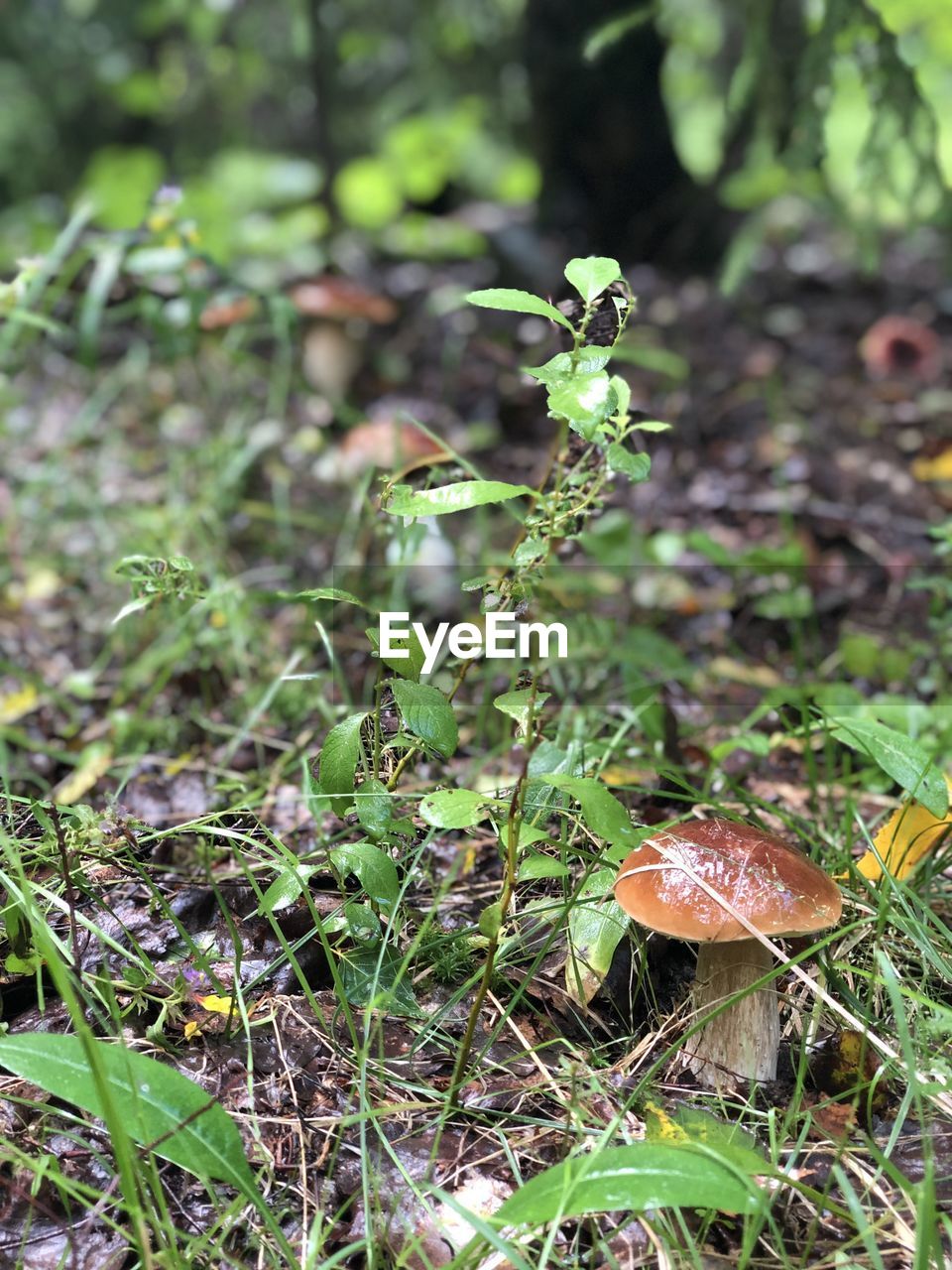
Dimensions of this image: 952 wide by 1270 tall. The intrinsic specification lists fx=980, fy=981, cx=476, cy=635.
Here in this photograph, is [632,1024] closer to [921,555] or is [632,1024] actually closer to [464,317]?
[921,555]

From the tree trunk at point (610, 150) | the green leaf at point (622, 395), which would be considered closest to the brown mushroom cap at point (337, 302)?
the tree trunk at point (610, 150)

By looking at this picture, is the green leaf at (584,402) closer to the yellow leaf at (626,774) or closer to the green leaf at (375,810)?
the green leaf at (375,810)

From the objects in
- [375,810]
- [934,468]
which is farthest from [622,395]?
[934,468]

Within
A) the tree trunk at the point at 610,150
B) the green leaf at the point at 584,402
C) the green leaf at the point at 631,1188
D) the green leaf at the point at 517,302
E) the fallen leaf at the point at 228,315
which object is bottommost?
the green leaf at the point at 631,1188

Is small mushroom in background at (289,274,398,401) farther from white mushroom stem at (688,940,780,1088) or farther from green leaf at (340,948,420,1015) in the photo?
white mushroom stem at (688,940,780,1088)

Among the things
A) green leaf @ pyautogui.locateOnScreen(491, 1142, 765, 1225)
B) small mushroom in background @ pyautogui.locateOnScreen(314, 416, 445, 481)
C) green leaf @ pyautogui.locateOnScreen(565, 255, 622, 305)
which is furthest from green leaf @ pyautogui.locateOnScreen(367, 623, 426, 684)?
small mushroom in background @ pyautogui.locateOnScreen(314, 416, 445, 481)

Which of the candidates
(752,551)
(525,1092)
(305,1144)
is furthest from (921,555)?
(305,1144)
